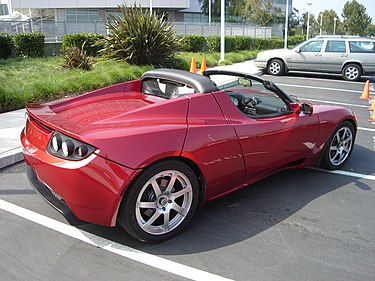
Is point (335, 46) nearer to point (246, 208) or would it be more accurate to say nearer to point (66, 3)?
point (246, 208)

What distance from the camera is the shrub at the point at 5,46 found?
554 inches

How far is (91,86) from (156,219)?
716 cm

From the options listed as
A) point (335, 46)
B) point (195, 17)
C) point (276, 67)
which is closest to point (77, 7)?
point (195, 17)

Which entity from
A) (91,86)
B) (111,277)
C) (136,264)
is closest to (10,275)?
(111,277)

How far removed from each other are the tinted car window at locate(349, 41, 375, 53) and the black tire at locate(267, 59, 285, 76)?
2.54 meters

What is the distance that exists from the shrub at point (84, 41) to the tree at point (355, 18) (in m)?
62.6

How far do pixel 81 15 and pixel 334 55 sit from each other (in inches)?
1448

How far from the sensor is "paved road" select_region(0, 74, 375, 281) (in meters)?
2.65

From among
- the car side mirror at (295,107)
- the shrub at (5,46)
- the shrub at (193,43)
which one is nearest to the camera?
the car side mirror at (295,107)

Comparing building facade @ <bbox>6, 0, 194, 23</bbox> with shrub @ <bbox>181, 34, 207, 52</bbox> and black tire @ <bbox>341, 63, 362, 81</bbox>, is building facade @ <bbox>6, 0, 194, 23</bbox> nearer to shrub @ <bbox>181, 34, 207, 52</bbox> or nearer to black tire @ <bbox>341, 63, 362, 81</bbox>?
shrub @ <bbox>181, 34, 207, 52</bbox>

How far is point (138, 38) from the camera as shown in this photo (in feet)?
39.2

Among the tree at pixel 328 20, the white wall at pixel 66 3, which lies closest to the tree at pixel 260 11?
the white wall at pixel 66 3

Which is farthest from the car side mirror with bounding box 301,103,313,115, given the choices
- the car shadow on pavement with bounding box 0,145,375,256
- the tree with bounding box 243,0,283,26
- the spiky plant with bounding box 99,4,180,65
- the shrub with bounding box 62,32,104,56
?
the tree with bounding box 243,0,283,26

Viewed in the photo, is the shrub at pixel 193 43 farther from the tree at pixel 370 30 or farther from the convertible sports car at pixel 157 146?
the tree at pixel 370 30
